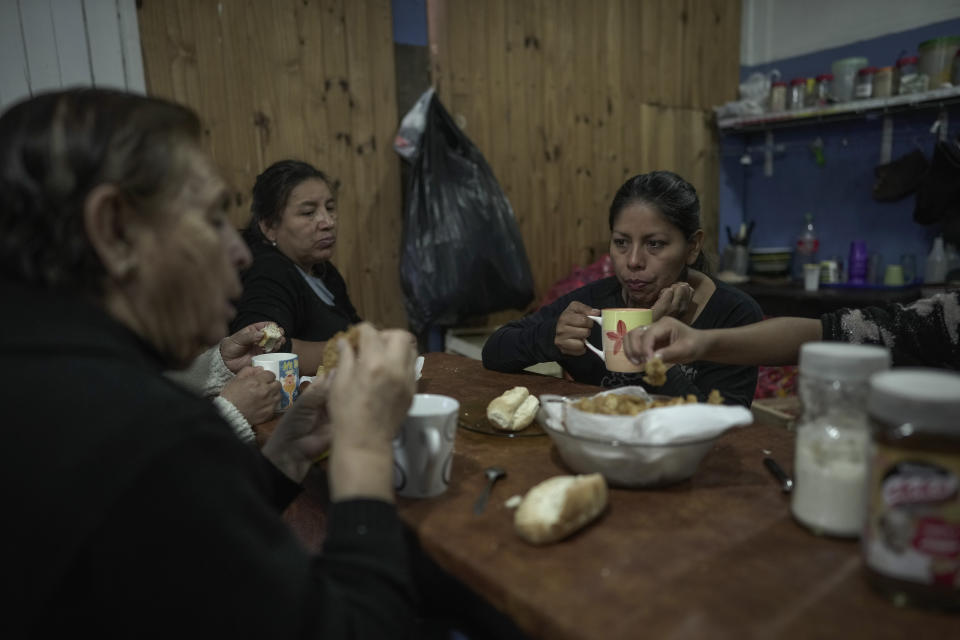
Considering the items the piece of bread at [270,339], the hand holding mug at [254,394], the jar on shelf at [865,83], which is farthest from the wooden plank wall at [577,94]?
the hand holding mug at [254,394]

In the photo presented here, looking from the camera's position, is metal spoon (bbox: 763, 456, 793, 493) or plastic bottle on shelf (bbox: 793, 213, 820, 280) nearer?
metal spoon (bbox: 763, 456, 793, 493)

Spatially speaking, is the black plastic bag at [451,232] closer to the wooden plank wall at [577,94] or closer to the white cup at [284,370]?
the wooden plank wall at [577,94]

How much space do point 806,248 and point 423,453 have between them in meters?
4.36

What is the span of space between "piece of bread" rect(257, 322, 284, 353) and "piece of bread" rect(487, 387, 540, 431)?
793 mm

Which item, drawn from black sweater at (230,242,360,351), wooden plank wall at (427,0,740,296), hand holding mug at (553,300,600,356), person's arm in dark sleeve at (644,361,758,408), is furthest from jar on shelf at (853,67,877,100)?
black sweater at (230,242,360,351)

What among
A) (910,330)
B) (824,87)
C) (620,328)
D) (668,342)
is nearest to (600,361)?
(620,328)

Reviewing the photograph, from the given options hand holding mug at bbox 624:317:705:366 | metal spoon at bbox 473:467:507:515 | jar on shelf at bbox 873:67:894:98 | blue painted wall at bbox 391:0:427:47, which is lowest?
metal spoon at bbox 473:467:507:515

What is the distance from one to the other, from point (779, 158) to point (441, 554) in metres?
4.86

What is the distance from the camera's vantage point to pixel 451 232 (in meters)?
3.15

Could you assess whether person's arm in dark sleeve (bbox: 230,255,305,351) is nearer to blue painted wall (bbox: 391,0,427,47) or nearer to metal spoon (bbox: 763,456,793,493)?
metal spoon (bbox: 763,456,793,493)

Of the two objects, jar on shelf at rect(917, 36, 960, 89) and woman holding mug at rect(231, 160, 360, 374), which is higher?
jar on shelf at rect(917, 36, 960, 89)

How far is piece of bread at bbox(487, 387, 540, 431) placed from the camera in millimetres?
1255

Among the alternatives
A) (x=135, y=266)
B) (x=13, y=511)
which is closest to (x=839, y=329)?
(x=135, y=266)

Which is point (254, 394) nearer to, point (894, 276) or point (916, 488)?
point (916, 488)
